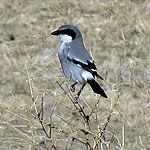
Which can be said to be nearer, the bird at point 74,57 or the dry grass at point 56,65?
the bird at point 74,57

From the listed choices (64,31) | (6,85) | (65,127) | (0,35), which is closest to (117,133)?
(65,127)

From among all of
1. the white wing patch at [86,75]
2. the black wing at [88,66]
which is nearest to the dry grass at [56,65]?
the white wing patch at [86,75]

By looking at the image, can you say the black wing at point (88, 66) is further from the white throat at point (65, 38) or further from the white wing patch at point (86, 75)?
the white throat at point (65, 38)

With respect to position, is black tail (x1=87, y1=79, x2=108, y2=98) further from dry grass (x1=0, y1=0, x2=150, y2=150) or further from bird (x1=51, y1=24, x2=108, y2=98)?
dry grass (x1=0, y1=0, x2=150, y2=150)

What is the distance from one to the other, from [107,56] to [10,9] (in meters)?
2.17

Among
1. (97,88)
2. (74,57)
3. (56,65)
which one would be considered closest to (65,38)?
(74,57)

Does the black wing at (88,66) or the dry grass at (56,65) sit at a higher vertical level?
the black wing at (88,66)

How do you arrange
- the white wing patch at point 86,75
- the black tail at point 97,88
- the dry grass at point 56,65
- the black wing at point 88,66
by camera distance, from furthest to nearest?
the dry grass at point 56,65, the white wing patch at point 86,75, the black wing at point 88,66, the black tail at point 97,88

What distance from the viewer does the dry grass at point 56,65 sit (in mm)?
6777

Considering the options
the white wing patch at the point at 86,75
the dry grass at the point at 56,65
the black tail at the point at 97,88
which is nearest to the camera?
the black tail at the point at 97,88

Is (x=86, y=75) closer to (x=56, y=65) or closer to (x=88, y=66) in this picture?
(x=88, y=66)

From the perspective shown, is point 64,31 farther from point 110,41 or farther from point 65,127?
point 110,41

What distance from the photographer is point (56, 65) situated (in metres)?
6.61

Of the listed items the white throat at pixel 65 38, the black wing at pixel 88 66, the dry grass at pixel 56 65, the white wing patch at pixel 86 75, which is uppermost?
the white throat at pixel 65 38
